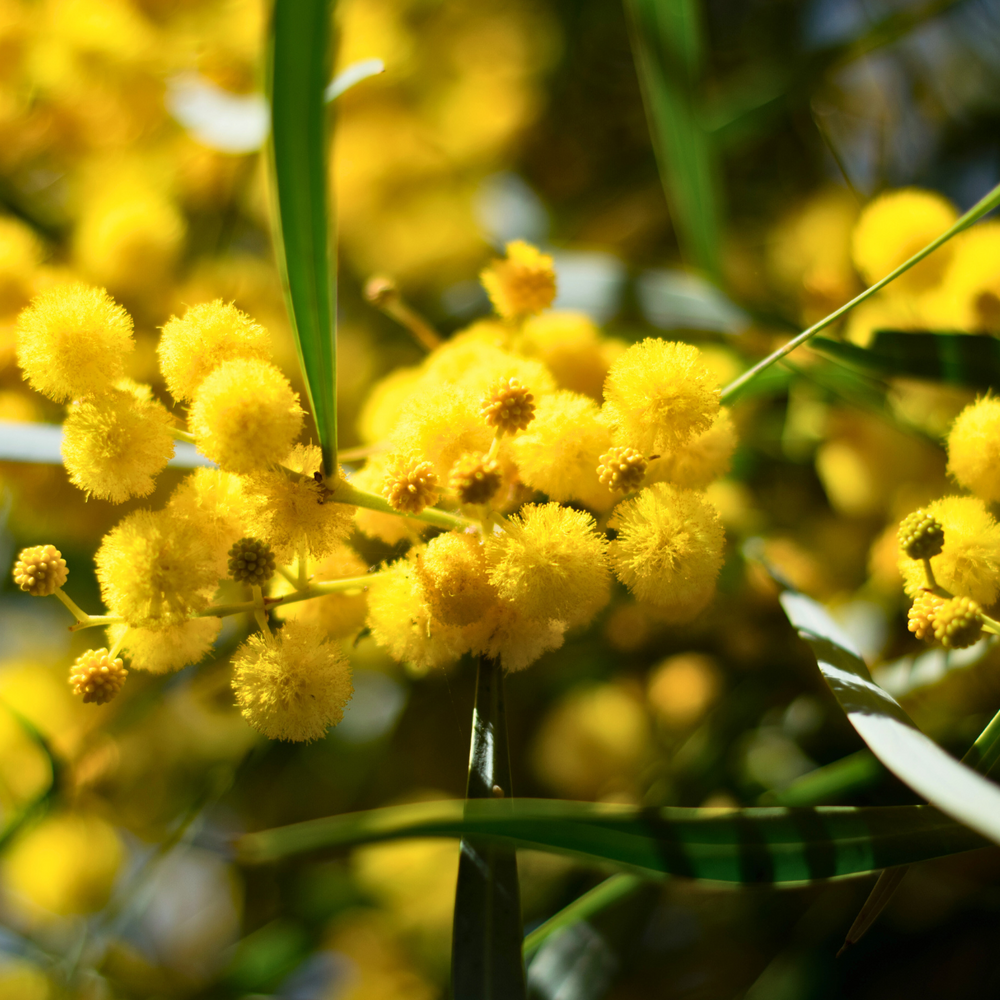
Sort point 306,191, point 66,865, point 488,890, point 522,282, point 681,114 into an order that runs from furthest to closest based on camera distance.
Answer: point 66,865, point 681,114, point 522,282, point 488,890, point 306,191

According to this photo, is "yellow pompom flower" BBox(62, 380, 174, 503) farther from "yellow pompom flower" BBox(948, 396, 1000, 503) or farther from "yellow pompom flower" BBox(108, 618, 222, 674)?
"yellow pompom flower" BBox(948, 396, 1000, 503)

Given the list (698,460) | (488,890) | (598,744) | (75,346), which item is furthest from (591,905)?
(75,346)

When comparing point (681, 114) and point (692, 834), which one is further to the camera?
point (681, 114)

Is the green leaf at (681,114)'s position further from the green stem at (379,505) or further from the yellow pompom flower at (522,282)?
the green stem at (379,505)

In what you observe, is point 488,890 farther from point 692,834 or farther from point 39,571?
point 39,571

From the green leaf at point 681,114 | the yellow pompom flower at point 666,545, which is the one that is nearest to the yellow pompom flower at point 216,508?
the yellow pompom flower at point 666,545

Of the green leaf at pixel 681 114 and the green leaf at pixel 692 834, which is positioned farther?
the green leaf at pixel 681 114

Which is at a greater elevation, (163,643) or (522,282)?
(522,282)

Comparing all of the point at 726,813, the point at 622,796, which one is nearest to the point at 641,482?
the point at 726,813
